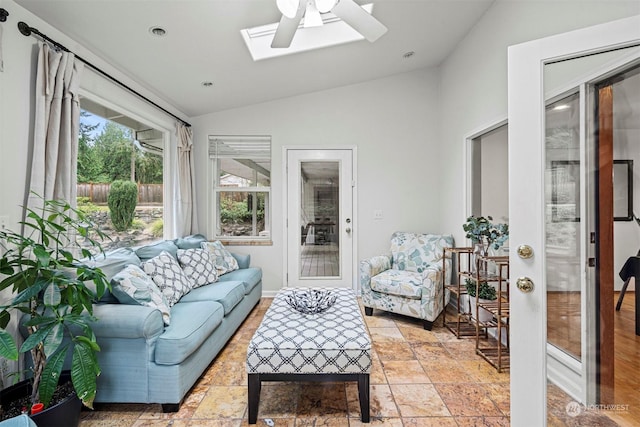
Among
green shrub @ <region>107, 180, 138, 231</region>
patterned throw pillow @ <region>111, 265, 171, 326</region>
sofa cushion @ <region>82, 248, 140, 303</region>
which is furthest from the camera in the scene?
green shrub @ <region>107, 180, 138, 231</region>

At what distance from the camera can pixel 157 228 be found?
3463 millimetres

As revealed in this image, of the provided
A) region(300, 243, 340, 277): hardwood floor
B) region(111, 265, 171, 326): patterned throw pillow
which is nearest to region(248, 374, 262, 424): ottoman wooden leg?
region(111, 265, 171, 326): patterned throw pillow

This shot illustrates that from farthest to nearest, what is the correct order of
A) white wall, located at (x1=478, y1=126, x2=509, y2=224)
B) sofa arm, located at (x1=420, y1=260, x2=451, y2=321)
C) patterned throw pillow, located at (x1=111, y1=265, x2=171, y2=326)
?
white wall, located at (x1=478, y1=126, x2=509, y2=224) → sofa arm, located at (x1=420, y1=260, x2=451, y2=321) → patterned throw pillow, located at (x1=111, y1=265, x2=171, y2=326)

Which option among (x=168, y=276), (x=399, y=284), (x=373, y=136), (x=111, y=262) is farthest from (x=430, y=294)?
(x=111, y=262)

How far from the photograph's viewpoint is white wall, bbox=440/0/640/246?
186cm

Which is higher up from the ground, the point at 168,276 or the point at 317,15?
the point at 317,15

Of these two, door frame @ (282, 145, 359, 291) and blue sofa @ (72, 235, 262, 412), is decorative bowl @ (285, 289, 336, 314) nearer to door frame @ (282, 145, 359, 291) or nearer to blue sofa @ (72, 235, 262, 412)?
blue sofa @ (72, 235, 262, 412)

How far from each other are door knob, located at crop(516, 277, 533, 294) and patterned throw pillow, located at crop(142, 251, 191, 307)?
231 centimetres

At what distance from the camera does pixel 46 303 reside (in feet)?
4.70

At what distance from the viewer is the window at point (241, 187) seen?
4.09 meters

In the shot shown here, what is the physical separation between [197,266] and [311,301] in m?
1.32

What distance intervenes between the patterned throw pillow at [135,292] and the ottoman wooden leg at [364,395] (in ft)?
4.16

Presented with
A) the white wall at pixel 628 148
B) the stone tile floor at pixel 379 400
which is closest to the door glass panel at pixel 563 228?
the white wall at pixel 628 148

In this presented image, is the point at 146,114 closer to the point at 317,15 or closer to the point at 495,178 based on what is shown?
the point at 317,15
